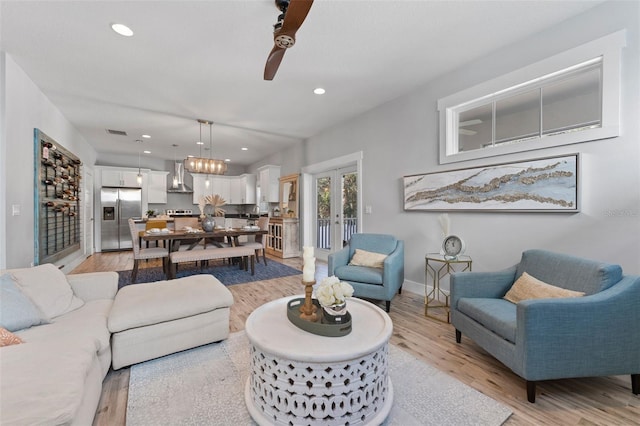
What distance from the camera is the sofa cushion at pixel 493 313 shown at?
1.71 m

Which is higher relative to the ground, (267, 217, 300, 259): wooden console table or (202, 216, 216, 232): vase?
(202, 216, 216, 232): vase

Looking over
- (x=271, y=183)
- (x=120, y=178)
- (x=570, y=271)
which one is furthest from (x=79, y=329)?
(x=120, y=178)

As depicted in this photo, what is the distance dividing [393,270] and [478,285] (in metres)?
0.90

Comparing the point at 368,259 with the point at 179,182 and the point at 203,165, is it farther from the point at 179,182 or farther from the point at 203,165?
the point at 179,182

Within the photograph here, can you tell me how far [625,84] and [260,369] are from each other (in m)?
3.31

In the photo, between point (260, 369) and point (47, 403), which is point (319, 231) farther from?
point (47, 403)

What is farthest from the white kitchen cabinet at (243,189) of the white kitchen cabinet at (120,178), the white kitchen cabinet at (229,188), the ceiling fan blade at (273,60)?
the ceiling fan blade at (273,60)

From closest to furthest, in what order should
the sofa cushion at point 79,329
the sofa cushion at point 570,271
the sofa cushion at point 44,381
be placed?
the sofa cushion at point 44,381, the sofa cushion at point 79,329, the sofa cushion at point 570,271

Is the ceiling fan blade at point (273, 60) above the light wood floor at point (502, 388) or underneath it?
above

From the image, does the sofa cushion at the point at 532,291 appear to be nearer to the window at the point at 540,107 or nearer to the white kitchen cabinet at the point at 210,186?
the window at the point at 540,107

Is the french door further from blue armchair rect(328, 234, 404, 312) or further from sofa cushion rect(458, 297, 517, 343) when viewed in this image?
sofa cushion rect(458, 297, 517, 343)

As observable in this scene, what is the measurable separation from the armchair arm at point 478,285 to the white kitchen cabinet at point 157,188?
8.17 m

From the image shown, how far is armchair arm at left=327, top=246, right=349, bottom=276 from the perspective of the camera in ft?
10.6

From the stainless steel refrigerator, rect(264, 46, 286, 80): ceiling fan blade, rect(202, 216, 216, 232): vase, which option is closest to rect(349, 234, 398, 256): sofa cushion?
rect(264, 46, 286, 80): ceiling fan blade
